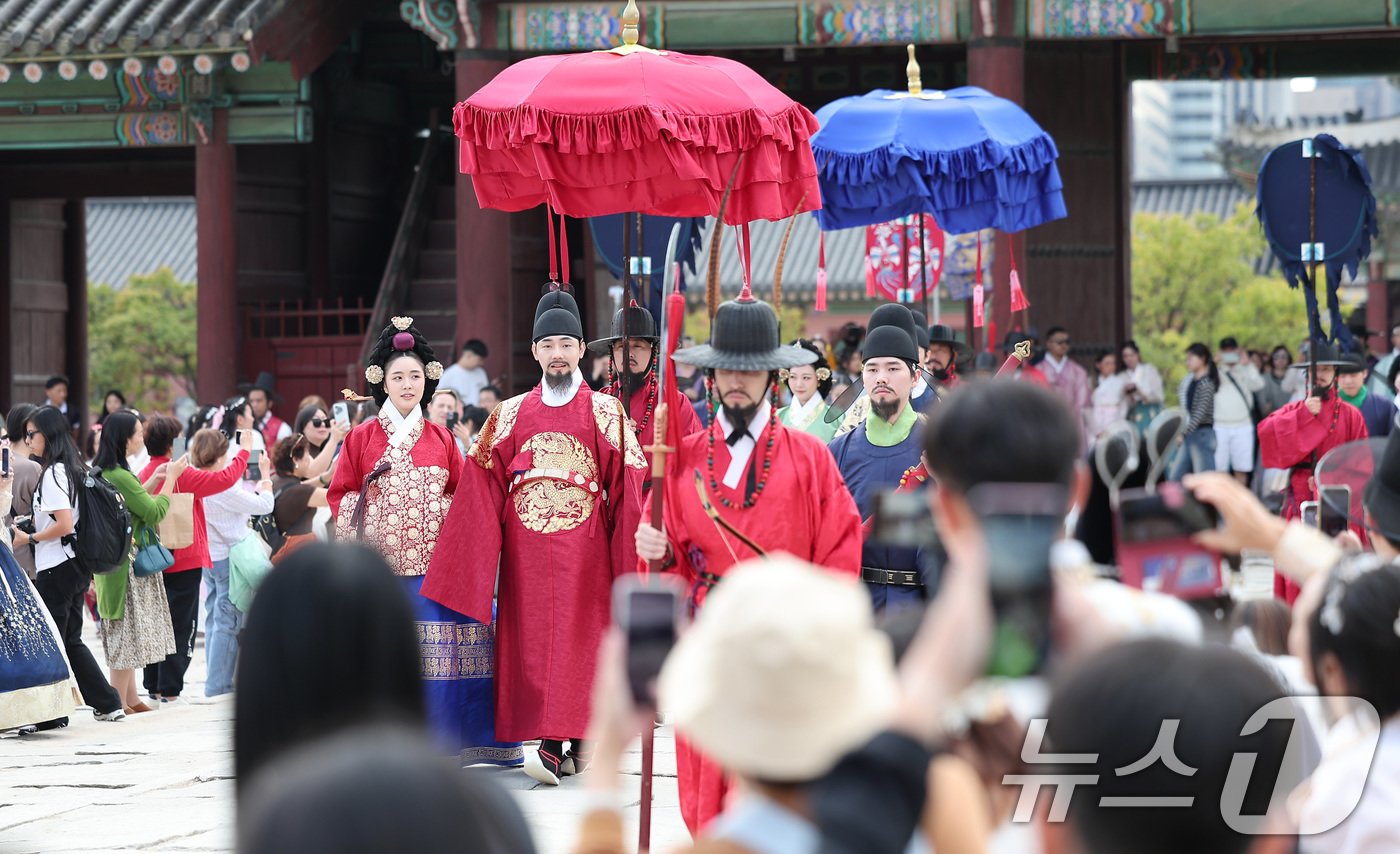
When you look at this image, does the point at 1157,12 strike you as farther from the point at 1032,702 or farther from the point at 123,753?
the point at 1032,702

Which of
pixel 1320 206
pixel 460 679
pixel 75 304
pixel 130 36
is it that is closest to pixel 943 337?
pixel 1320 206

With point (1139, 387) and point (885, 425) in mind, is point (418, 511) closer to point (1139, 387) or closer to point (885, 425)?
point (885, 425)

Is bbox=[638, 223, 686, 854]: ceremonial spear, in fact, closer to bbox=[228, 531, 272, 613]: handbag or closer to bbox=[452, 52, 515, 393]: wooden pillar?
bbox=[228, 531, 272, 613]: handbag

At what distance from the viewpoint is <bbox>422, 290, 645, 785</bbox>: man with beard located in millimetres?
6227

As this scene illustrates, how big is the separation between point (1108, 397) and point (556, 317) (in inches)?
299

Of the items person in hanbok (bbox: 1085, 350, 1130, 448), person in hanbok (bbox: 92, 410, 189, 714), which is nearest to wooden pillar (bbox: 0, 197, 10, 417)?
person in hanbok (bbox: 92, 410, 189, 714)

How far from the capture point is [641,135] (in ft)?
18.3

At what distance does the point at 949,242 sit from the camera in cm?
1330

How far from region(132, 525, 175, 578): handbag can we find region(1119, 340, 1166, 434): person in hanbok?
746cm

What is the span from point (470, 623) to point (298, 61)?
26.7 feet

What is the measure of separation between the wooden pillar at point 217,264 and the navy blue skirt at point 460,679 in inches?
329

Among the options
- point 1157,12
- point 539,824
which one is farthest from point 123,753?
point 1157,12

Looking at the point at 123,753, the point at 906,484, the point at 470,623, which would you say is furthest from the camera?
the point at 123,753

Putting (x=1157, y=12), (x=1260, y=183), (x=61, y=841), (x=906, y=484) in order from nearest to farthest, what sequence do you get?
(x=61, y=841) < (x=906, y=484) < (x=1260, y=183) < (x=1157, y=12)
